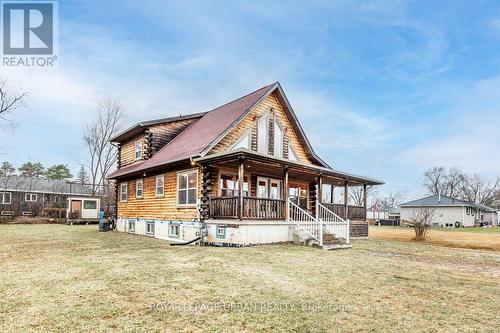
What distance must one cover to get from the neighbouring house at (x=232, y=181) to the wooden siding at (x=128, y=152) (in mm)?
66

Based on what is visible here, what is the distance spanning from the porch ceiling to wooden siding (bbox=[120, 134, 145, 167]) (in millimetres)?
8114

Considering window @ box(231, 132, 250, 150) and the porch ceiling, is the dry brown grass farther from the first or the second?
window @ box(231, 132, 250, 150)

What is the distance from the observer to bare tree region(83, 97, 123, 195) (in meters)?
40.7

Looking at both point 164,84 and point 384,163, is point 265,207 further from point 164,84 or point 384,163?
point 384,163

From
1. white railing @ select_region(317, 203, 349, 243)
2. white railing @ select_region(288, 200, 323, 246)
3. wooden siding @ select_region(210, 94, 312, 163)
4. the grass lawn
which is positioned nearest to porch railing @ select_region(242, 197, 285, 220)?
white railing @ select_region(288, 200, 323, 246)

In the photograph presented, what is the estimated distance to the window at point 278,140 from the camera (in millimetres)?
18484

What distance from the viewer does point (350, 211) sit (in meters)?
19.8

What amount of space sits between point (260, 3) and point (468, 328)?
1651 centimetres

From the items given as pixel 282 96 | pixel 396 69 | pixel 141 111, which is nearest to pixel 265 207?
pixel 282 96

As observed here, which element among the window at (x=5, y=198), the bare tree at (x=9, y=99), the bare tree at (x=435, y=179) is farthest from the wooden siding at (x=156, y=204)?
the bare tree at (x=435, y=179)

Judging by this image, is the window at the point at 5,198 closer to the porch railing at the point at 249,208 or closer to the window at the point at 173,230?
the window at the point at 173,230

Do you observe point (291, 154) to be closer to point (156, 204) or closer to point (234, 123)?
point (234, 123)

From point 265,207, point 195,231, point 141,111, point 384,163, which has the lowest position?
point 195,231

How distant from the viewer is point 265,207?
562 inches
